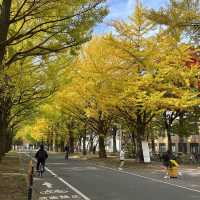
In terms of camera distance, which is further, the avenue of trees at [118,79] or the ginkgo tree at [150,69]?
the ginkgo tree at [150,69]

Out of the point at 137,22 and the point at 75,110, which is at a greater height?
the point at 137,22

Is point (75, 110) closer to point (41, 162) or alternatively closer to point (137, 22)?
point (137, 22)

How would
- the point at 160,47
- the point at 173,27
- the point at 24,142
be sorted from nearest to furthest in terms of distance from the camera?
1. the point at 173,27
2. the point at 160,47
3. the point at 24,142

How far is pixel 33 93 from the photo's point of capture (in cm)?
2497

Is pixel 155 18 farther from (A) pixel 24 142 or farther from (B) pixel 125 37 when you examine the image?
(A) pixel 24 142

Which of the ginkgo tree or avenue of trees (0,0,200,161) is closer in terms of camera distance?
avenue of trees (0,0,200,161)

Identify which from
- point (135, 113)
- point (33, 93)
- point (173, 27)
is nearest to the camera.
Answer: point (173, 27)

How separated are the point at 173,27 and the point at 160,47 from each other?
19.8 m

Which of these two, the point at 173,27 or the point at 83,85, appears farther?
the point at 83,85

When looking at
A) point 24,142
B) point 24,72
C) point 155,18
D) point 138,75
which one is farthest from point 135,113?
point 24,142

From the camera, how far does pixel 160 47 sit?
29.7 metres

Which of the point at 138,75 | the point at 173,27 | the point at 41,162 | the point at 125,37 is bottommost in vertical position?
the point at 41,162

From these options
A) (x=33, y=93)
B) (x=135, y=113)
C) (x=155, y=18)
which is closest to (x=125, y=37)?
(x=135, y=113)

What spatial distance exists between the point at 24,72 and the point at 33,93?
565 cm
